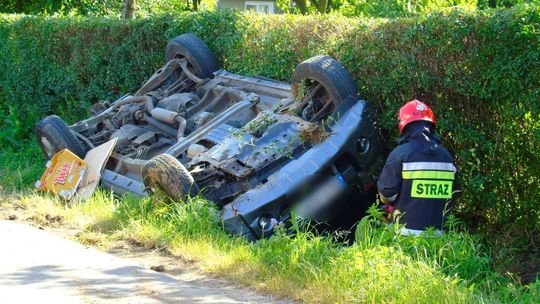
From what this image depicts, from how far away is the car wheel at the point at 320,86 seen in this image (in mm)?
8258

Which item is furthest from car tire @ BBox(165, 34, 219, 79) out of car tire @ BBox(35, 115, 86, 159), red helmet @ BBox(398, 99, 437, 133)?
red helmet @ BBox(398, 99, 437, 133)

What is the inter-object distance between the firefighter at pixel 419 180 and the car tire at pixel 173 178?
6.68 ft

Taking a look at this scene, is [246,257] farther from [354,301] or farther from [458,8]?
[458,8]

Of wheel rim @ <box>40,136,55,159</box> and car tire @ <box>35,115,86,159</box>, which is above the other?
car tire @ <box>35,115,86,159</box>

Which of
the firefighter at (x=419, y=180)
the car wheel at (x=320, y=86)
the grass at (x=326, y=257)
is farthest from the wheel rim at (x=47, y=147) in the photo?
the firefighter at (x=419, y=180)

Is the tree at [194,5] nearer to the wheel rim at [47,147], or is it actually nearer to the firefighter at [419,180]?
the wheel rim at [47,147]

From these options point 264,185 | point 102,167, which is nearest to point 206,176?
point 264,185

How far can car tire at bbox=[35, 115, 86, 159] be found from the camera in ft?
34.3

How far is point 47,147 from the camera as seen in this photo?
10812 mm

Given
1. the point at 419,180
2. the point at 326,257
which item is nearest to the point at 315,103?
the point at 419,180

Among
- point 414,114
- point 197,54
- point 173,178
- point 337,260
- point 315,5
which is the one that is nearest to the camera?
point 337,260

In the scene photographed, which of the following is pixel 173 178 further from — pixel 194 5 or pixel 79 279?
pixel 194 5

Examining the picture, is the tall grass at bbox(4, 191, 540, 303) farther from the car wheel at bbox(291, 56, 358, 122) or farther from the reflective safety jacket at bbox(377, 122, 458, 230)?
the car wheel at bbox(291, 56, 358, 122)

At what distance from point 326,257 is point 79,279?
1.98 metres
